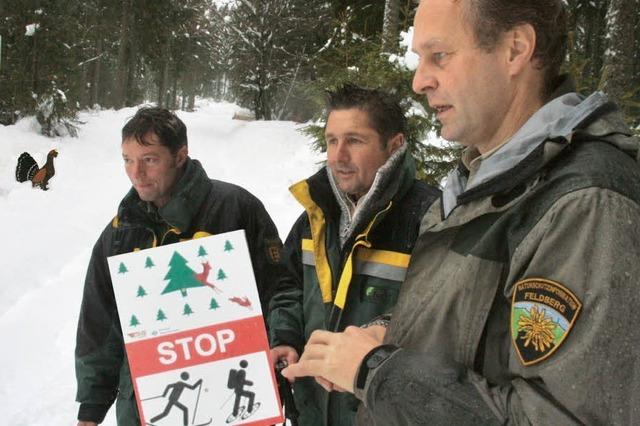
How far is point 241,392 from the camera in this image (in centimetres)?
192

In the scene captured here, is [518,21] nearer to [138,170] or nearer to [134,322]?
[134,322]

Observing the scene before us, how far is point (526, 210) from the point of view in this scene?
0.94 metres

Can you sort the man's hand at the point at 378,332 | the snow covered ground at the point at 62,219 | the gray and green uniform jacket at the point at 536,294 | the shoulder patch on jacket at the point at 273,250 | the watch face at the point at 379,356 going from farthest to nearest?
the snow covered ground at the point at 62,219, the shoulder patch on jacket at the point at 273,250, the man's hand at the point at 378,332, the watch face at the point at 379,356, the gray and green uniform jacket at the point at 536,294

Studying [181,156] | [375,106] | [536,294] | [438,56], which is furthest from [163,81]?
[536,294]

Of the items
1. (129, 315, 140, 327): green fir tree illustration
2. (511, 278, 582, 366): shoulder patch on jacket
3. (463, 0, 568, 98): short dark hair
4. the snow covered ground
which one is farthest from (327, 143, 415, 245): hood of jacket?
the snow covered ground

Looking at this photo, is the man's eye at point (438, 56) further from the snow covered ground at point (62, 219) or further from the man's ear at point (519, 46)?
the snow covered ground at point (62, 219)

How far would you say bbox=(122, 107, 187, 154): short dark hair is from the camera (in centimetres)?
253

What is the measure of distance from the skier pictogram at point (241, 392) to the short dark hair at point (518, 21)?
1.48m

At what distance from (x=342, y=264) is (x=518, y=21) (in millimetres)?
1284

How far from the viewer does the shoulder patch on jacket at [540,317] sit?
79 cm

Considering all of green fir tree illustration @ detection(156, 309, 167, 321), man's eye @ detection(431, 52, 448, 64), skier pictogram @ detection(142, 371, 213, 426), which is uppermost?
man's eye @ detection(431, 52, 448, 64)

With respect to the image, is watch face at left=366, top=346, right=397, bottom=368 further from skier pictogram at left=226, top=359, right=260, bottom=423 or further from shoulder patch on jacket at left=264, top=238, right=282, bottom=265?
shoulder patch on jacket at left=264, top=238, right=282, bottom=265

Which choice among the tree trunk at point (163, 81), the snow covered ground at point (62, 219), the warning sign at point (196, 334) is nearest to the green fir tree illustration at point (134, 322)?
the warning sign at point (196, 334)

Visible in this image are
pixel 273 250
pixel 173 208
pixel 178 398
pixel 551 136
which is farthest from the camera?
pixel 273 250
